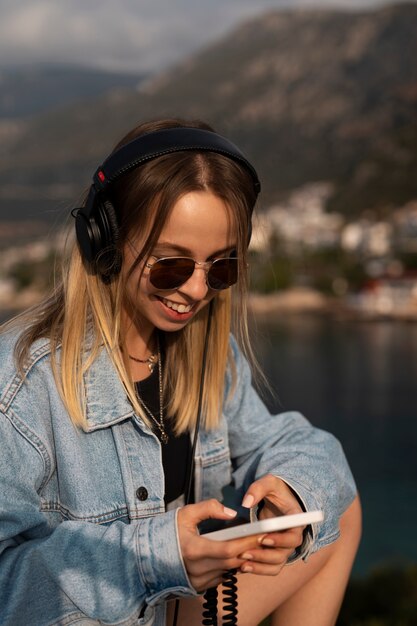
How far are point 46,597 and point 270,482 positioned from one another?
0.86 ft

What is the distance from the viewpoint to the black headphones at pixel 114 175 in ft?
2.66

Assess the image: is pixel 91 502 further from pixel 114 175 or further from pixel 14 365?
pixel 114 175

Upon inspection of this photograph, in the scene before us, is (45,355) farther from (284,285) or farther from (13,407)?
(284,285)

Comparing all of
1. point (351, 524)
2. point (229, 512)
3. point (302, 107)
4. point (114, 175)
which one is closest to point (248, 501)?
point (229, 512)

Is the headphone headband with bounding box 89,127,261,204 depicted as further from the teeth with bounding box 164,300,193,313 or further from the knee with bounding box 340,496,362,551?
the knee with bounding box 340,496,362,551

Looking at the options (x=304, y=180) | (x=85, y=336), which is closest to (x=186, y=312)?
(x=85, y=336)

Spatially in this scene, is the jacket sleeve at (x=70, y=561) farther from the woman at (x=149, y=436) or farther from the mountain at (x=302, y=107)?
the mountain at (x=302, y=107)

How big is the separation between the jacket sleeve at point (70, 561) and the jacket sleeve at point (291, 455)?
198 millimetres

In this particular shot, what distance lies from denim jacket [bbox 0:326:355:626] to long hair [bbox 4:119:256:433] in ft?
0.05

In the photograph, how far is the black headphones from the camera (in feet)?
2.66

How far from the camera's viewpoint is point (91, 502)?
795 mm

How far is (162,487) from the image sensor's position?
→ 846 millimetres

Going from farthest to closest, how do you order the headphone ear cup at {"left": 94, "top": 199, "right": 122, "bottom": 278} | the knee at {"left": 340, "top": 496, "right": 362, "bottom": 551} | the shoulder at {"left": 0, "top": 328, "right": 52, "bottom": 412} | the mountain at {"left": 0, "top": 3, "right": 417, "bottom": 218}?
the mountain at {"left": 0, "top": 3, "right": 417, "bottom": 218} → the knee at {"left": 340, "top": 496, "right": 362, "bottom": 551} → the headphone ear cup at {"left": 94, "top": 199, "right": 122, "bottom": 278} → the shoulder at {"left": 0, "top": 328, "right": 52, "bottom": 412}

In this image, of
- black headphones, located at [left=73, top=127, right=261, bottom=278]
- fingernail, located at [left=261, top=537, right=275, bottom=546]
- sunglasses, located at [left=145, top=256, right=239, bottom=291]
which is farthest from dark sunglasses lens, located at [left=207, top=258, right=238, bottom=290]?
fingernail, located at [left=261, top=537, right=275, bottom=546]
